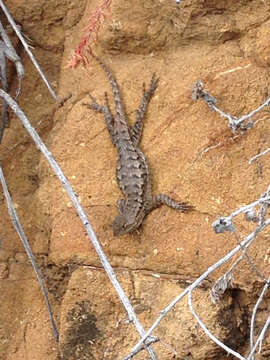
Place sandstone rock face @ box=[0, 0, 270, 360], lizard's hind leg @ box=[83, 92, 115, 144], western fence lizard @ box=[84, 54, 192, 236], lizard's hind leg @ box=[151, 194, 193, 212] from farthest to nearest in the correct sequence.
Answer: lizard's hind leg @ box=[83, 92, 115, 144]
western fence lizard @ box=[84, 54, 192, 236]
lizard's hind leg @ box=[151, 194, 193, 212]
sandstone rock face @ box=[0, 0, 270, 360]

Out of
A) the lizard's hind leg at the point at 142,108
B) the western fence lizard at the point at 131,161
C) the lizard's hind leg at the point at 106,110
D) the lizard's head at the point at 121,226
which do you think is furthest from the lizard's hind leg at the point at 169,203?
the lizard's hind leg at the point at 106,110

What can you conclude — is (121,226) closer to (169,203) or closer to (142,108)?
(169,203)

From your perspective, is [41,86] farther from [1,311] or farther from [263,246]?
[263,246]

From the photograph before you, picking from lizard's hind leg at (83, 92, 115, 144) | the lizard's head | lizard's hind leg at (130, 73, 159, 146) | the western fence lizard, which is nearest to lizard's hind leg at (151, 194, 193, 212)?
the western fence lizard

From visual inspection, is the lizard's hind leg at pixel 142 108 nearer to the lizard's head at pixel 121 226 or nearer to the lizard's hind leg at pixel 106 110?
the lizard's hind leg at pixel 106 110

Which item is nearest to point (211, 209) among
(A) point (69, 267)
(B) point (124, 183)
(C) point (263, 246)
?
(C) point (263, 246)

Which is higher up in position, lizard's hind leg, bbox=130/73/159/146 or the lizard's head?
lizard's hind leg, bbox=130/73/159/146

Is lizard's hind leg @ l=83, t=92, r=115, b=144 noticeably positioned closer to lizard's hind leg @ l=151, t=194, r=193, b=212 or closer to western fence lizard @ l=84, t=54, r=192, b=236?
western fence lizard @ l=84, t=54, r=192, b=236

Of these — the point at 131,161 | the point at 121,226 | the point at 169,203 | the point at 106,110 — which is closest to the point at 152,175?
the point at 131,161
